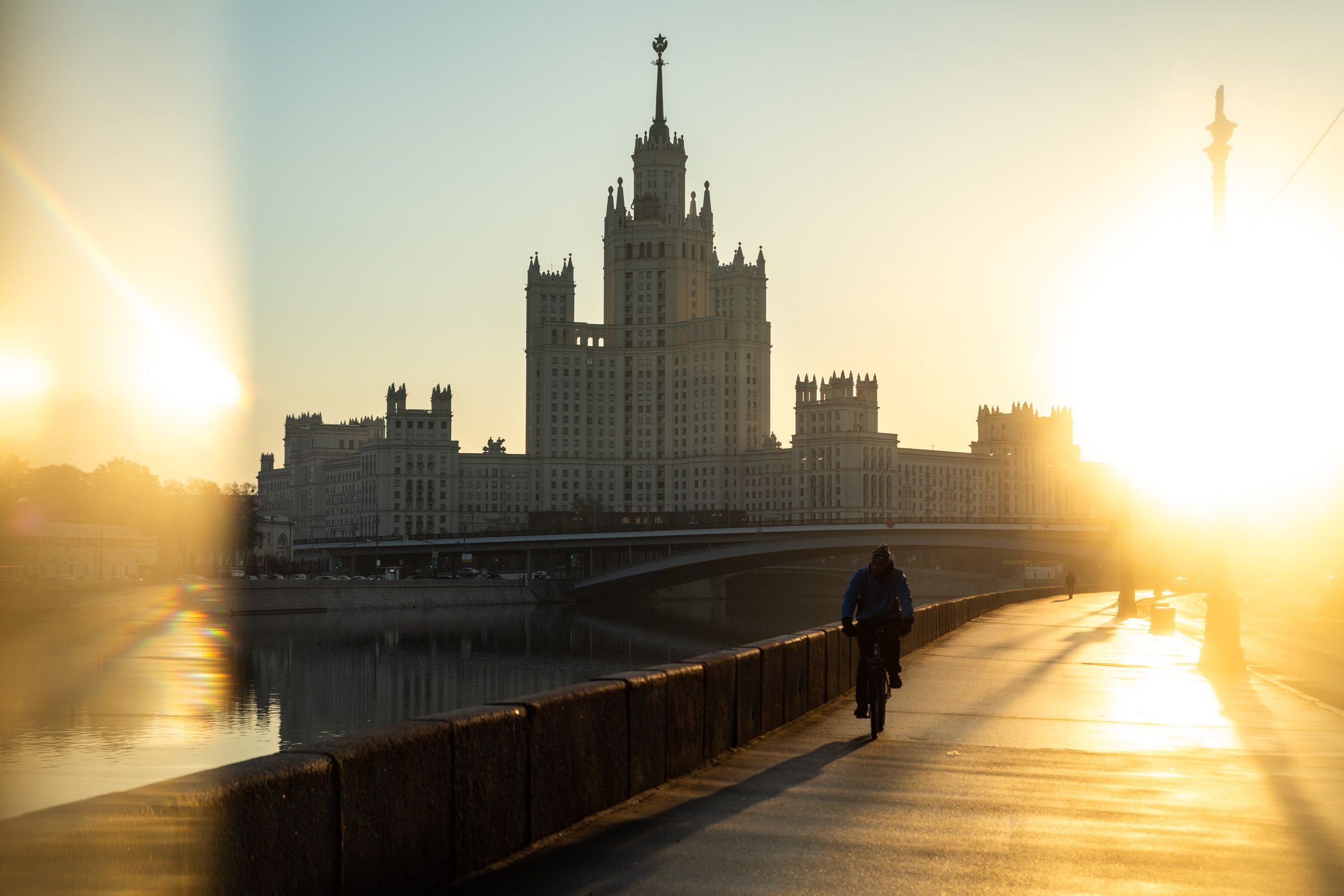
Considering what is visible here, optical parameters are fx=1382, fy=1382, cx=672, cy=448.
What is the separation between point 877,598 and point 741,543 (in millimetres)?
101934

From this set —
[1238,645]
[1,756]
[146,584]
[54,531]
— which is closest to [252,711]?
Answer: [1,756]

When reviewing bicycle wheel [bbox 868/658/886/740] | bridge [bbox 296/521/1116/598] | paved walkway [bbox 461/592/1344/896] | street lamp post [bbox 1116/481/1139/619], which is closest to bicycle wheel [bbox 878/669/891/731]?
bicycle wheel [bbox 868/658/886/740]

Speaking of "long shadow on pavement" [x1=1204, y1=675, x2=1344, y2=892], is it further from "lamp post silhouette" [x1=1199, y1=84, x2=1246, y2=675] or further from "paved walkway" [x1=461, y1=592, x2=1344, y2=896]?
"lamp post silhouette" [x1=1199, y1=84, x2=1246, y2=675]

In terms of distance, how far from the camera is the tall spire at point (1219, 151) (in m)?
25.9

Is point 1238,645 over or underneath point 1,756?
over

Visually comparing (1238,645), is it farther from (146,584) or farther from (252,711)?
(146,584)

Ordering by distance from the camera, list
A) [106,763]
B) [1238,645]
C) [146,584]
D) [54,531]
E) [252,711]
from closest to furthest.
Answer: [1238,645] < [106,763] < [252,711] < [146,584] < [54,531]

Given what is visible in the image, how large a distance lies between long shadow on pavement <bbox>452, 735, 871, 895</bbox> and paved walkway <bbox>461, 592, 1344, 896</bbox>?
0.02 metres

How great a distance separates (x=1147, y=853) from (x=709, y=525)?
122271 millimetres

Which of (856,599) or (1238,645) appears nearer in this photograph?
(856,599)

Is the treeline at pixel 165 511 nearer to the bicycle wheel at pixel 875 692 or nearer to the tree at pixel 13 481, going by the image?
the tree at pixel 13 481

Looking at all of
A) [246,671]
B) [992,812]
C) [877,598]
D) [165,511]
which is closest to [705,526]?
[165,511]

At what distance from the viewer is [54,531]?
12012 cm

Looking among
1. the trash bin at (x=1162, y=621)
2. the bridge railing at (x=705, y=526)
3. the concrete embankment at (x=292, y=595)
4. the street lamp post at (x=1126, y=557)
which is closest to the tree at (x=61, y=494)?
the concrete embankment at (x=292, y=595)
